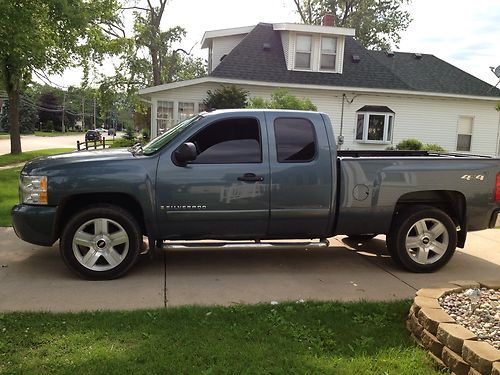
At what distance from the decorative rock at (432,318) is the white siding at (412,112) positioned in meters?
16.8

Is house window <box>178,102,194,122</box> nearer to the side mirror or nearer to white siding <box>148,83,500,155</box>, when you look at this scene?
white siding <box>148,83,500,155</box>

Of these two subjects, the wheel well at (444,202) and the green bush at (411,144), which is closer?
the wheel well at (444,202)

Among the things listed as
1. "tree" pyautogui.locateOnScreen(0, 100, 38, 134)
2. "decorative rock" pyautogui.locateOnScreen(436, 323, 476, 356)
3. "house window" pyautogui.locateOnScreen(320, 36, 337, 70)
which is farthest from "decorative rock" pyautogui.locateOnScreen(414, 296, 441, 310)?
"tree" pyautogui.locateOnScreen(0, 100, 38, 134)

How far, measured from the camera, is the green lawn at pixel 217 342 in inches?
134

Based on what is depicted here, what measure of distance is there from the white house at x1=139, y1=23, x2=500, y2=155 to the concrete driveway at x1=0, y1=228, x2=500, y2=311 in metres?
13.5

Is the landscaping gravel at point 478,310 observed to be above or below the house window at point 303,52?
below

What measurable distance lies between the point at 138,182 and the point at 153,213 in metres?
0.38

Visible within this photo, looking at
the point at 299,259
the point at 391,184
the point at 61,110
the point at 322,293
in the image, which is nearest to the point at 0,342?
the point at 322,293

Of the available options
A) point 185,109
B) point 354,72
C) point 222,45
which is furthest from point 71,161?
point 222,45

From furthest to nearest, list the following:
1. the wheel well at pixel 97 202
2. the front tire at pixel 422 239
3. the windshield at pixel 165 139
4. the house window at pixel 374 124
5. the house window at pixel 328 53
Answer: the house window at pixel 328 53 < the house window at pixel 374 124 < the front tire at pixel 422 239 < the windshield at pixel 165 139 < the wheel well at pixel 97 202

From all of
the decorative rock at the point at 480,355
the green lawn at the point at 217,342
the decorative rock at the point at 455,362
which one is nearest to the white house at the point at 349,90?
the green lawn at the point at 217,342

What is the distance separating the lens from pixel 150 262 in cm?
613

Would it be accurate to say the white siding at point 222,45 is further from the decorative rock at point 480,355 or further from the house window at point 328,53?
the decorative rock at point 480,355

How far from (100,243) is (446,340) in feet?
11.8
